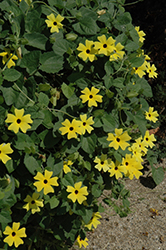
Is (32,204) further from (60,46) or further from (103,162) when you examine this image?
(60,46)

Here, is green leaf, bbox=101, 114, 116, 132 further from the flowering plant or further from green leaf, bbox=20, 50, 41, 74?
green leaf, bbox=20, 50, 41, 74

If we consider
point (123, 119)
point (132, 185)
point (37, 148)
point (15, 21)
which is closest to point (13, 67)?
point (15, 21)

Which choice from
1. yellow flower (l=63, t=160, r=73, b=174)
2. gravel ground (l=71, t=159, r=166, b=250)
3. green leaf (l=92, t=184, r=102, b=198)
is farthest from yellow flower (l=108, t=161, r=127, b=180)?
gravel ground (l=71, t=159, r=166, b=250)

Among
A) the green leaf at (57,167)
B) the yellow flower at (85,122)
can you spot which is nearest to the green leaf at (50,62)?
the yellow flower at (85,122)

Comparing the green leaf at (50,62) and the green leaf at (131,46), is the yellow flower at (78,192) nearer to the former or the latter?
the green leaf at (50,62)

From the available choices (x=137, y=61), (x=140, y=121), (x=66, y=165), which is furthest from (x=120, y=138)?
(x=137, y=61)

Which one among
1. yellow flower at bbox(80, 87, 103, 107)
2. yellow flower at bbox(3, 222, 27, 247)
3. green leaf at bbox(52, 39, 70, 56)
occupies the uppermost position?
green leaf at bbox(52, 39, 70, 56)

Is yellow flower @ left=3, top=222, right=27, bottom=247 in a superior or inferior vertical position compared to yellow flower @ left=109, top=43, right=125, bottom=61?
inferior

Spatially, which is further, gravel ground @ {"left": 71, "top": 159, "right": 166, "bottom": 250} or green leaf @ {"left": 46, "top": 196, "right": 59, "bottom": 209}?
gravel ground @ {"left": 71, "top": 159, "right": 166, "bottom": 250}
